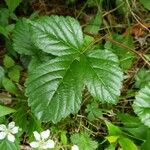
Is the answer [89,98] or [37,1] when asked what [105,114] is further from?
A: [37,1]

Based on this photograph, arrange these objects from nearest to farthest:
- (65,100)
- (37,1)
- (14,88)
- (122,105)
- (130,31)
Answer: (65,100) → (14,88) → (122,105) → (130,31) → (37,1)

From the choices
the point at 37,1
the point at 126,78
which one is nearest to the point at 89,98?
the point at 126,78

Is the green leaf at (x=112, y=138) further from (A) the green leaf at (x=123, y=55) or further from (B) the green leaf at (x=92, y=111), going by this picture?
(A) the green leaf at (x=123, y=55)

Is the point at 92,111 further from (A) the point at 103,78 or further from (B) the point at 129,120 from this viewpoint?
(A) the point at 103,78

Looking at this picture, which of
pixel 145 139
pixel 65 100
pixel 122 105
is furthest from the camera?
pixel 122 105

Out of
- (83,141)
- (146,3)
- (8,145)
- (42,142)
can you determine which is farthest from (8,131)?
(146,3)

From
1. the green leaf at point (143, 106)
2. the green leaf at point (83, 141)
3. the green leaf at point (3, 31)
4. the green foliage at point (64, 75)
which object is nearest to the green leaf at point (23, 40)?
the green leaf at point (3, 31)
